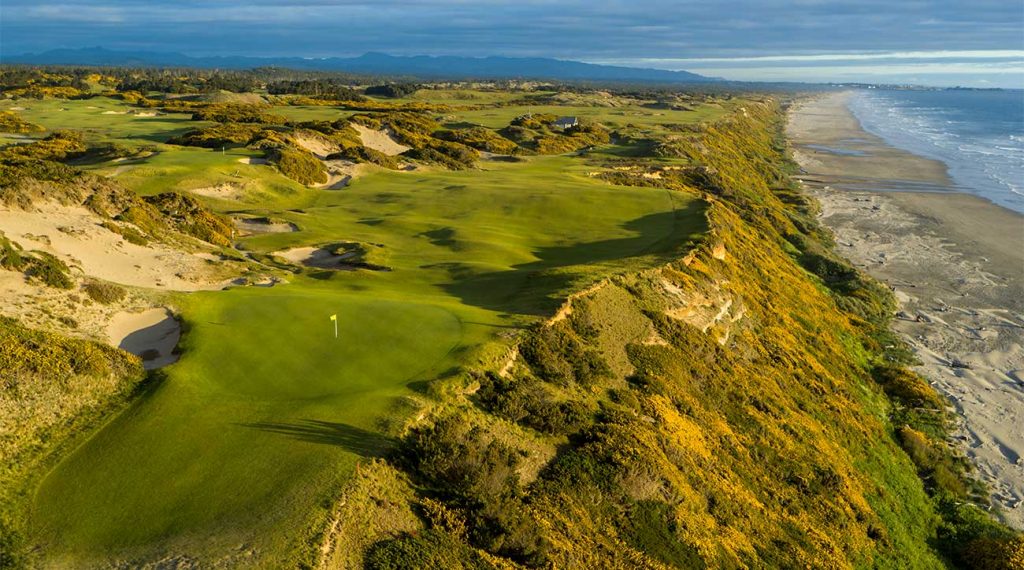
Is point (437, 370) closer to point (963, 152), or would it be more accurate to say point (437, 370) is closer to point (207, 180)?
point (207, 180)

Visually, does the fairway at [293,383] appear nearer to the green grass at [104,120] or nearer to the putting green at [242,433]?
the putting green at [242,433]

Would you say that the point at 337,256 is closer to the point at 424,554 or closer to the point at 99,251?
the point at 99,251

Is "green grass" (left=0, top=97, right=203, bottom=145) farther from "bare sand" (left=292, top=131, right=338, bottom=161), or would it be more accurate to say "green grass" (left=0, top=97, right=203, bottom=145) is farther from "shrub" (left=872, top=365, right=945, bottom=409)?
"shrub" (left=872, top=365, right=945, bottom=409)

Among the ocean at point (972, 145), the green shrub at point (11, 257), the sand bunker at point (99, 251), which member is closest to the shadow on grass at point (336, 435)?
the green shrub at point (11, 257)


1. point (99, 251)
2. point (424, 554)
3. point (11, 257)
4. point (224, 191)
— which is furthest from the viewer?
point (224, 191)

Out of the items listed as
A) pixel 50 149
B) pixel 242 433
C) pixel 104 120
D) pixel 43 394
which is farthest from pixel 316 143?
pixel 242 433

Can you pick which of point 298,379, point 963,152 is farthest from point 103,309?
point 963,152
